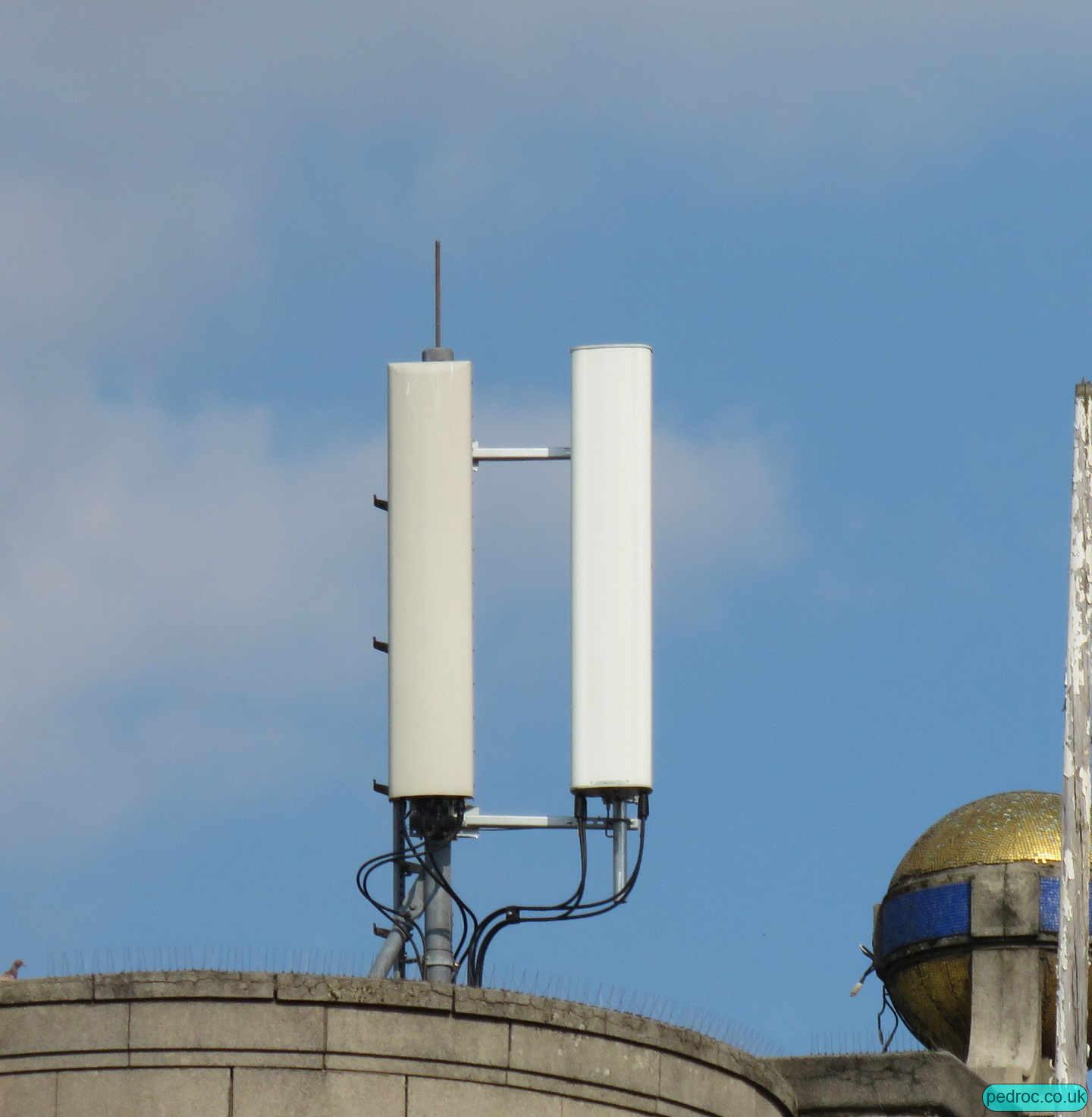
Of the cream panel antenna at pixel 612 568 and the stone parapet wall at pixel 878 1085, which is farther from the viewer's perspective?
the stone parapet wall at pixel 878 1085

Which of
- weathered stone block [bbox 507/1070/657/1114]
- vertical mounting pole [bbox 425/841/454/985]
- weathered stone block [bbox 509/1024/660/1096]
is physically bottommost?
weathered stone block [bbox 507/1070/657/1114]

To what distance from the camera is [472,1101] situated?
15.0m

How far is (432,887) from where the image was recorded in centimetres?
1711

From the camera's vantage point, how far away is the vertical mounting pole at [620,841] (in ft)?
55.7

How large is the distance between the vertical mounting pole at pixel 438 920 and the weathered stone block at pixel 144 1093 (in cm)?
247

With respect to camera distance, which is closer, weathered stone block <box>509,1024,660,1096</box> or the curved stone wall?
the curved stone wall

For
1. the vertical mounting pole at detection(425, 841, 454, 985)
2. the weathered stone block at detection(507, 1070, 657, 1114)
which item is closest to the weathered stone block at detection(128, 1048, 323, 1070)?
the weathered stone block at detection(507, 1070, 657, 1114)

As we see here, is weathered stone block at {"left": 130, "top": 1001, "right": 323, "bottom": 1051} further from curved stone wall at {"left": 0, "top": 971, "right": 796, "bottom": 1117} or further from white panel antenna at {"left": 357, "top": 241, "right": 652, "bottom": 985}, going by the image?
white panel antenna at {"left": 357, "top": 241, "right": 652, "bottom": 985}

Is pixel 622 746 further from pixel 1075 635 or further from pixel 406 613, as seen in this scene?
pixel 1075 635

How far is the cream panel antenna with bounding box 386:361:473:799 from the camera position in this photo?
17031 millimetres

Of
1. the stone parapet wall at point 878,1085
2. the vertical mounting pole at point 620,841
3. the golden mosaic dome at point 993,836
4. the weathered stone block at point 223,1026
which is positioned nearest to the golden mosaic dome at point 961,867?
the golden mosaic dome at point 993,836

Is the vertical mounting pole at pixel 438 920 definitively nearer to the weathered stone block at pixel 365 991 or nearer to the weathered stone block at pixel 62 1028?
the weathered stone block at pixel 365 991

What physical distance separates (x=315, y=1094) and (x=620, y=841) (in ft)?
10.6

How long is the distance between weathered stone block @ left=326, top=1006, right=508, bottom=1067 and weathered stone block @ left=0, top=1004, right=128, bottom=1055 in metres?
1.19
